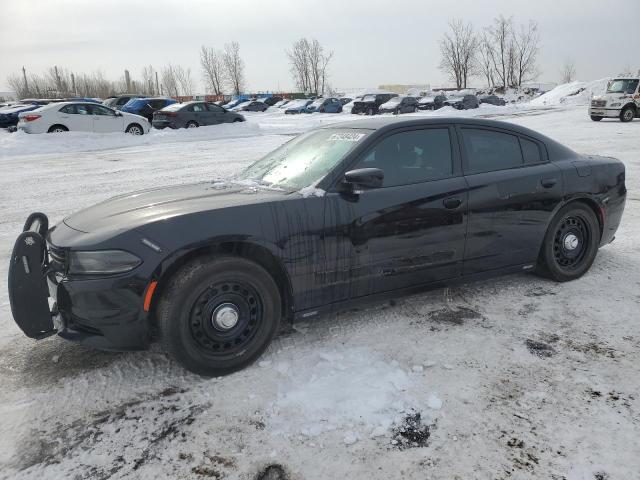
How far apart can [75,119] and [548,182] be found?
60.9ft

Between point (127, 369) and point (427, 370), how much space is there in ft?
6.18

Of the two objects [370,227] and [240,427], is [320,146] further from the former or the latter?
[240,427]

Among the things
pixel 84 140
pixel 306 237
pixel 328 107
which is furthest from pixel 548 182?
pixel 328 107

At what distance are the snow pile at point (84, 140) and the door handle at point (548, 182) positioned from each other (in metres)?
16.1

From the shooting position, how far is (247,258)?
3.06 m

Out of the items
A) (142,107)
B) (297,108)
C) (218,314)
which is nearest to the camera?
(218,314)

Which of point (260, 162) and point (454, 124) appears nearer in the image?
point (454, 124)

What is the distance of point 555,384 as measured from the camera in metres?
2.88

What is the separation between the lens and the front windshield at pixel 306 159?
3516mm

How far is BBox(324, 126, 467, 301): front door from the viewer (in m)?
3.31

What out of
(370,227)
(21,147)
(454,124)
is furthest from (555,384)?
(21,147)

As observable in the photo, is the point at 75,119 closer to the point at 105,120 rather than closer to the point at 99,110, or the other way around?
the point at 99,110

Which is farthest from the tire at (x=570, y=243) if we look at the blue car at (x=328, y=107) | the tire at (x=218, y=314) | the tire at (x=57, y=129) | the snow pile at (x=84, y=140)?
the blue car at (x=328, y=107)

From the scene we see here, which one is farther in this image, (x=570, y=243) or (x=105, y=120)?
(x=105, y=120)
